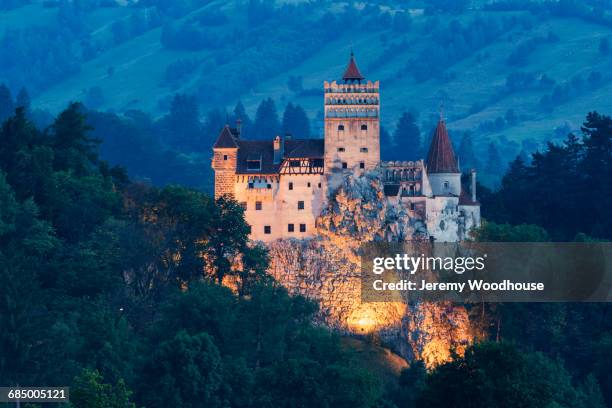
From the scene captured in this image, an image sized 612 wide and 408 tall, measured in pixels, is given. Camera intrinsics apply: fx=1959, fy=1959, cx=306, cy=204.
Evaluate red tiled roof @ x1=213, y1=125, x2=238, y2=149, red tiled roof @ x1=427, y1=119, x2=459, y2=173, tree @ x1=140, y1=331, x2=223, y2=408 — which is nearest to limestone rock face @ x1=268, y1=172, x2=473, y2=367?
red tiled roof @ x1=427, y1=119, x2=459, y2=173

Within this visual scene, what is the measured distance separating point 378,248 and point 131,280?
1246 cm

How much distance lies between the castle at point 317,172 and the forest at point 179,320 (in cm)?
172

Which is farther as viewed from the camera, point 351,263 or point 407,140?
point 407,140

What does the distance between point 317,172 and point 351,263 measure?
4.93 m

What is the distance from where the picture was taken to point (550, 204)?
115375 mm

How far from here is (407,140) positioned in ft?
614

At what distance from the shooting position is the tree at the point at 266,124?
190000 mm

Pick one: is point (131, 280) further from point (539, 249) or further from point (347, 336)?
point (539, 249)

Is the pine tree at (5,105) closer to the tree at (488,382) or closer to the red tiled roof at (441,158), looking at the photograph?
the red tiled roof at (441,158)

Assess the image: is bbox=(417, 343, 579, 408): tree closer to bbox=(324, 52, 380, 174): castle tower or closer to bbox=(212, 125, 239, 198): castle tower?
bbox=(324, 52, 380, 174): castle tower

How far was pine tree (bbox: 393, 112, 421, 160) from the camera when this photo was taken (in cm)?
18188

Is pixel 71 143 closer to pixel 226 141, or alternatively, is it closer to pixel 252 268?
pixel 226 141

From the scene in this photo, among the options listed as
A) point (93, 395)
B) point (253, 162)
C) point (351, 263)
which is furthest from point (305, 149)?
point (93, 395)

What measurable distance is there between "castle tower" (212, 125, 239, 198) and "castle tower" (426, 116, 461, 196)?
10.2m
